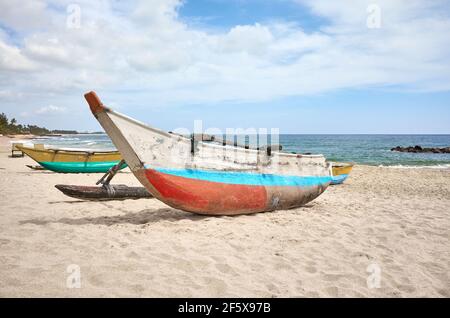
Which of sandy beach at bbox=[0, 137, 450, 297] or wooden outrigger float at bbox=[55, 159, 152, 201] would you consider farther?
wooden outrigger float at bbox=[55, 159, 152, 201]

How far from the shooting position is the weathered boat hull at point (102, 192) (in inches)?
263

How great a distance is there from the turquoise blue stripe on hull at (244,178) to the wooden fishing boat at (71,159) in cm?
819

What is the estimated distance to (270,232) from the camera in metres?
4.86

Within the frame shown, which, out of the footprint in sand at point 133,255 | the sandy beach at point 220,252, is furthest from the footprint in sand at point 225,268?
the footprint in sand at point 133,255

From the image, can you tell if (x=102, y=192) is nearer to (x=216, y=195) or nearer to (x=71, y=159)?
(x=216, y=195)

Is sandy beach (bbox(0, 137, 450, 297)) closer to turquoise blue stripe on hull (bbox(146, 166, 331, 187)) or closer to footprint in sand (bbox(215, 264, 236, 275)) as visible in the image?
footprint in sand (bbox(215, 264, 236, 275))

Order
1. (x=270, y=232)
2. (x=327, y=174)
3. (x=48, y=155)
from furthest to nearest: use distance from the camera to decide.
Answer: (x=48, y=155) → (x=327, y=174) → (x=270, y=232)

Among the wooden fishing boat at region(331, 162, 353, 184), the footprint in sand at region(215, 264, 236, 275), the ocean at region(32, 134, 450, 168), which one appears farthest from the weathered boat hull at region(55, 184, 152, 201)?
the ocean at region(32, 134, 450, 168)

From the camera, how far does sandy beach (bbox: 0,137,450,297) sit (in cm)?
307

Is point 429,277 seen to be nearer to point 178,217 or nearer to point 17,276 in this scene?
point 178,217

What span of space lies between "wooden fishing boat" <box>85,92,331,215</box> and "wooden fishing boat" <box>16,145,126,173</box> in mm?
8120


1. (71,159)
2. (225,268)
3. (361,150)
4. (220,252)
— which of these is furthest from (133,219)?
(361,150)
